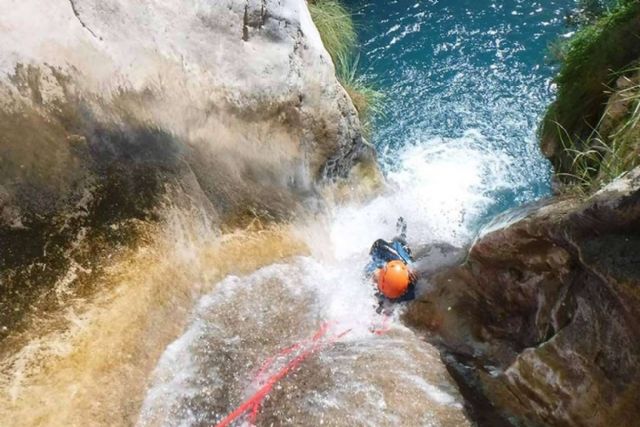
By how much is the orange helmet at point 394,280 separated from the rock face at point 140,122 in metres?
1.38

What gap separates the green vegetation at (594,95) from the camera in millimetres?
4395

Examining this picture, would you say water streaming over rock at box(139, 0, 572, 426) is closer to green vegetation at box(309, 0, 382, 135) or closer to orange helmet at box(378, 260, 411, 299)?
orange helmet at box(378, 260, 411, 299)

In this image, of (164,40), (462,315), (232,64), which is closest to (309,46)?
(232,64)

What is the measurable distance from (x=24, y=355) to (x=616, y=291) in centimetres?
381

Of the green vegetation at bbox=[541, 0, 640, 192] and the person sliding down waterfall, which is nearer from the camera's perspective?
the green vegetation at bbox=[541, 0, 640, 192]

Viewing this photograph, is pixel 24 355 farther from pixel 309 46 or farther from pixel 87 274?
pixel 309 46

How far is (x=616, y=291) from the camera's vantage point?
10.5 feet

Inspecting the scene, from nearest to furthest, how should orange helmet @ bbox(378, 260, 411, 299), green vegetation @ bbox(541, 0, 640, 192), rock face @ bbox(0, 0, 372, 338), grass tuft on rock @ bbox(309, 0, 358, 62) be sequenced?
rock face @ bbox(0, 0, 372, 338), green vegetation @ bbox(541, 0, 640, 192), orange helmet @ bbox(378, 260, 411, 299), grass tuft on rock @ bbox(309, 0, 358, 62)

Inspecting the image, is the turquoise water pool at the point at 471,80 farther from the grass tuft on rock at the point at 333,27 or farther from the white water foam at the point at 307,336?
the white water foam at the point at 307,336

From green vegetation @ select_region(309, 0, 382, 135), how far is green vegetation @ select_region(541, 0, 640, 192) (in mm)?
4079

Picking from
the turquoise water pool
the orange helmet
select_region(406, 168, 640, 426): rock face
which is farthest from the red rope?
the turquoise water pool

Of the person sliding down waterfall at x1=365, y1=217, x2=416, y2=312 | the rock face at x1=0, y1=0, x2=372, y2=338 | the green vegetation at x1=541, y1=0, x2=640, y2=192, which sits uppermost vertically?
the rock face at x1=0, y1=0, x2=372, y2=338

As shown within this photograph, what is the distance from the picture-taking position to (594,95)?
5.13 m

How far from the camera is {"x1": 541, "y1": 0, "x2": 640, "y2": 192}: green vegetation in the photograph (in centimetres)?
439
